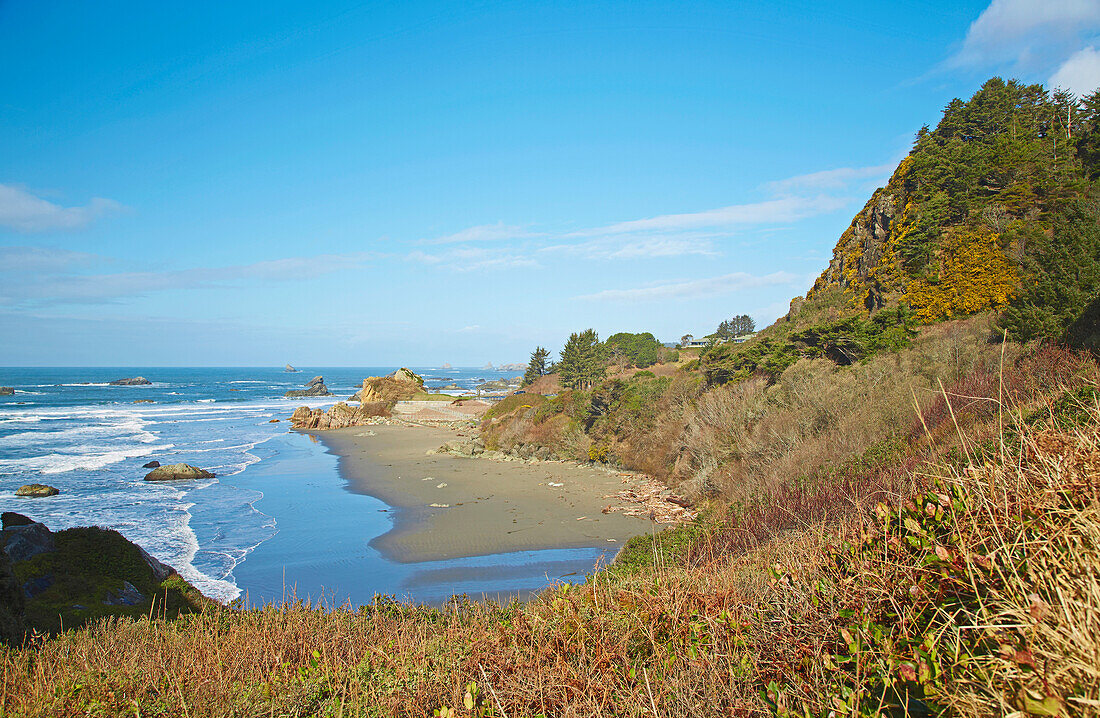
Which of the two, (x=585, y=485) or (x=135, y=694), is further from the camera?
(x=585, y=485)

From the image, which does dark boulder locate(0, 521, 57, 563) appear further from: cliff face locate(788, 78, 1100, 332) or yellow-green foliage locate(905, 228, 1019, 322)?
yellow-green foliage locate(905, 228, 1019, 322)

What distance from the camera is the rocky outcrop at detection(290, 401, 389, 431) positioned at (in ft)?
161

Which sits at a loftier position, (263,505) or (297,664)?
(297,664)

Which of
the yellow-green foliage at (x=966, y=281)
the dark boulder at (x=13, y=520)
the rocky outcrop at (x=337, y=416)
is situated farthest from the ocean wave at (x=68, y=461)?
the yellow-green foliage at (x=966, y=281)

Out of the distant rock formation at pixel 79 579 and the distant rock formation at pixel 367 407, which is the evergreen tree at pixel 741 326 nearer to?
the distant rock formation at pixel 367 407

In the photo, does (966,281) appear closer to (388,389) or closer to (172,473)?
(172,473)

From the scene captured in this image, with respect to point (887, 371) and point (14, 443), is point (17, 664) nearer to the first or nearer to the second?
point (887, 371)

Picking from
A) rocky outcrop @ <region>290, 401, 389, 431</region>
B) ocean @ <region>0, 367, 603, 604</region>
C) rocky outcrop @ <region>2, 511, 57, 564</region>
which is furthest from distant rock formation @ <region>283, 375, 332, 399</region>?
rocky outcrop @ <region>2, 511, 57, 564</region>

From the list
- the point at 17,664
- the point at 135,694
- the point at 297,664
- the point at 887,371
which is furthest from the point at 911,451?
the point at 17,664

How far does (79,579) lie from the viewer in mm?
8672

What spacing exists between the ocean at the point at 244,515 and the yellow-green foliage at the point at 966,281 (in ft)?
59.6

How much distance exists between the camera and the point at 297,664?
5.02 m

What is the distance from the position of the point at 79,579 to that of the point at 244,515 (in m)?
11.4

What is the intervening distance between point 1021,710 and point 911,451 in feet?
33.6
